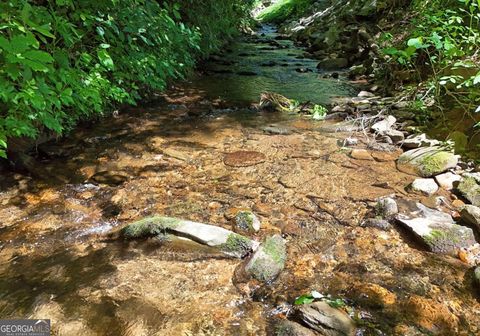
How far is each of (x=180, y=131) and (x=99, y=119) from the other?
124 centimetres

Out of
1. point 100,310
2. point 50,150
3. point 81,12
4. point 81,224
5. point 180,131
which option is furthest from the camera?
point 180,131

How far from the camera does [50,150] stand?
14.4ft

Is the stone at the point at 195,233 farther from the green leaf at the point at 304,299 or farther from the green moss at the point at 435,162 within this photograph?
the green moss at the point at 435,162

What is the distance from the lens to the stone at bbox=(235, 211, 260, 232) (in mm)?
3152

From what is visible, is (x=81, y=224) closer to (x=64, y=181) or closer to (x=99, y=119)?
(x=64, y=181)

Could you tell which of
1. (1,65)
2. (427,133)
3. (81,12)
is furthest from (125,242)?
(427,133)

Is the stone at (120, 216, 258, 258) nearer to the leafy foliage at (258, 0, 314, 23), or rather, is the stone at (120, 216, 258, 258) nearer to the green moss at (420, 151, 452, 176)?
the green moss at (420, 151, 452, 176)

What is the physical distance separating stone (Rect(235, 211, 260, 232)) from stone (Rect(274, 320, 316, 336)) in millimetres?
1047

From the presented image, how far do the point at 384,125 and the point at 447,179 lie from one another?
163 centimetres

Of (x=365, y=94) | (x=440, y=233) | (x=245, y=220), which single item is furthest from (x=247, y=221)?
(x=365, y=94)

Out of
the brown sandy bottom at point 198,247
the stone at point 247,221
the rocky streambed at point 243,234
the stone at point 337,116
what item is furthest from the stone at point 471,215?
the stone at point 337,116

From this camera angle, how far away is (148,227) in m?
3.00

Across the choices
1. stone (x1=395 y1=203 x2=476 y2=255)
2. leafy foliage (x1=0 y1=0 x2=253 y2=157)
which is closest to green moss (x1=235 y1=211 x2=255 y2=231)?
stone (x1=395 y1=203 x2=476 y2=255)

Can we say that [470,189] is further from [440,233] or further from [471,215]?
[440,233]
